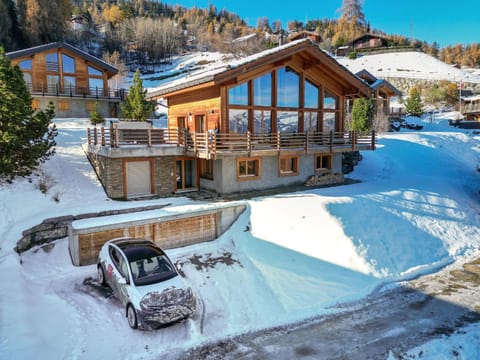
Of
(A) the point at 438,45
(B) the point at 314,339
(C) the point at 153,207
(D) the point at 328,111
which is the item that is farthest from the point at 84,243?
(A) the point at 438,45

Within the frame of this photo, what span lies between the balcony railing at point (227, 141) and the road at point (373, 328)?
872cm

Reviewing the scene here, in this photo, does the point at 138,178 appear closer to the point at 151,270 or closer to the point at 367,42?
the point at 151,270

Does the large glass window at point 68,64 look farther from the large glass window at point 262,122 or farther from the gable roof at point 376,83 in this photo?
the gable roof at point 376,83

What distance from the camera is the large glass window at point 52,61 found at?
31156 mm

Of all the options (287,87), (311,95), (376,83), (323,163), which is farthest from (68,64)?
(376,83)

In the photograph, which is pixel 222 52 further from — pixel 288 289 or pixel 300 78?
pixel 288 289

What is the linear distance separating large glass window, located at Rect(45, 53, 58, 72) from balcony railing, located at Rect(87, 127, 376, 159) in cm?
1724

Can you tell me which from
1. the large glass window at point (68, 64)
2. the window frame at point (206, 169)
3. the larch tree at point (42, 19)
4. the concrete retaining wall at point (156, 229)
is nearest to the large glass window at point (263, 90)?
the window frame at point (206, 169)

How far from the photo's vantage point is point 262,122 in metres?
18.7

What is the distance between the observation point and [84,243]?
38.3 ft

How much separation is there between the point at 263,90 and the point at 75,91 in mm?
21905

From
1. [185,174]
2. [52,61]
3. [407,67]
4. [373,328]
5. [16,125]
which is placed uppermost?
[407,67]

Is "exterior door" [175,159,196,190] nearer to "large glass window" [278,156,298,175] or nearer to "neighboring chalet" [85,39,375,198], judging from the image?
"neighboring chalet" [85,39,375,198]

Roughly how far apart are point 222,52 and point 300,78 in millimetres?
66624
